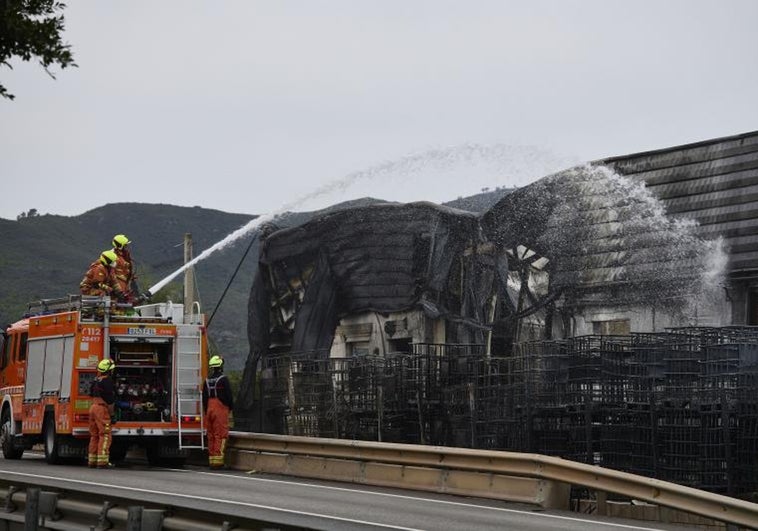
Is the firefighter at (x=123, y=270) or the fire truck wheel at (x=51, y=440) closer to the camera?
the fire truck wheel at (x=51, y=440)

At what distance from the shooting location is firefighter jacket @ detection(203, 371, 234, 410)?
23047 mm

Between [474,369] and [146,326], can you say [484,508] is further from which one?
[146,326]

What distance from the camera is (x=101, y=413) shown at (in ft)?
73.4

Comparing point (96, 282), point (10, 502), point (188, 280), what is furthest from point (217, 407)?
point (188, 280)

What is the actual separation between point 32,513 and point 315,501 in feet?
18.3

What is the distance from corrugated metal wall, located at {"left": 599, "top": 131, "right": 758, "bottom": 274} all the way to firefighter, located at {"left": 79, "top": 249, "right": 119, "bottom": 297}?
1307 centimetres

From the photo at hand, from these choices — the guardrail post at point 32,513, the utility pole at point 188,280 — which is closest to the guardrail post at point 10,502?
the guardrail post at point 32,513

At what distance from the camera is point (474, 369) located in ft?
75.7

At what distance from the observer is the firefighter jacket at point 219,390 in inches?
907

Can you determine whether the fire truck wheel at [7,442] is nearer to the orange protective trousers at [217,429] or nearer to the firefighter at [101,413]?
the firefighter at [101,413]

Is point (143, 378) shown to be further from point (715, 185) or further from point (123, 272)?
point (715, 185)

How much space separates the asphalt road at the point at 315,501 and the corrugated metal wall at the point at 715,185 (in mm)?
12561

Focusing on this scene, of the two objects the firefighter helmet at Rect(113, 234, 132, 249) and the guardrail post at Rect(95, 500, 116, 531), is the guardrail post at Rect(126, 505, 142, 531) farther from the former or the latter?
the firefighter helmet at Rect(113, 234, 132, 249)

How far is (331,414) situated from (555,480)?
8.60 meters
